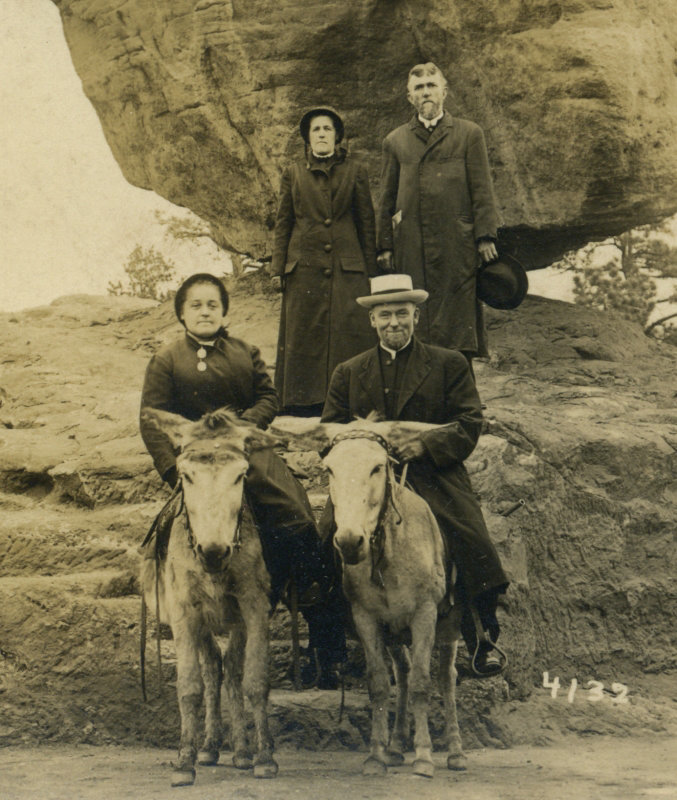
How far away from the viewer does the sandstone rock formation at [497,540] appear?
7199mm

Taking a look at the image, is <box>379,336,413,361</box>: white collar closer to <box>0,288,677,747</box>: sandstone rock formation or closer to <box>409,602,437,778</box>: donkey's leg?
<box>0,288,677,747</box>: sandstone rock formation

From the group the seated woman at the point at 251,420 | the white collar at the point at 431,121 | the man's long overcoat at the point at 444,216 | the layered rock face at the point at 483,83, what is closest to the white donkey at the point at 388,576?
the seated woman at the point at 251,420

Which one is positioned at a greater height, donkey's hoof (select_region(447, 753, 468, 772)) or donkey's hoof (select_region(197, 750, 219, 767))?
donkey's hoof (select_region(197, 750, 219, 767))

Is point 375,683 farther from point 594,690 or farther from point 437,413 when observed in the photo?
point 594,690

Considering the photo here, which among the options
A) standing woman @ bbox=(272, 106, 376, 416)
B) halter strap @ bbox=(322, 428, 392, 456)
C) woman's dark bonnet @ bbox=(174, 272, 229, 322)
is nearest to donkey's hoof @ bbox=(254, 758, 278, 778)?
halter strap @ bbox=(322, 428, 392, 456)

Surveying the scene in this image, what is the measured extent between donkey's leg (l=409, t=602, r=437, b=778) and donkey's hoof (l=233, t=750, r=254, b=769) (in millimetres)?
794

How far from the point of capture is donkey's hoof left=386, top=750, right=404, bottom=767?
5.96m

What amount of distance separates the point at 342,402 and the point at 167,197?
23.0ft

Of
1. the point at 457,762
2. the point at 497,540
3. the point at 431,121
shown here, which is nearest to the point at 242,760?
the point at 457,762

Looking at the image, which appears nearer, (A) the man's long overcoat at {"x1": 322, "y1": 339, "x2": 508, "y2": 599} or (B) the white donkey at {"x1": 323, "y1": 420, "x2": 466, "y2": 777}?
(B) the white donkey at {"x1": 323, "y1": 420, "x2": 466, "y2": 777}

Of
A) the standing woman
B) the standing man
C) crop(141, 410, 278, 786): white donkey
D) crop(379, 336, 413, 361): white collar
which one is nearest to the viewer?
crop(141, 410, 278, 786): white donkey

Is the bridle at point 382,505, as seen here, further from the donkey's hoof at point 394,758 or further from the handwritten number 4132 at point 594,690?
the handwritten number 4132 at point 594,690

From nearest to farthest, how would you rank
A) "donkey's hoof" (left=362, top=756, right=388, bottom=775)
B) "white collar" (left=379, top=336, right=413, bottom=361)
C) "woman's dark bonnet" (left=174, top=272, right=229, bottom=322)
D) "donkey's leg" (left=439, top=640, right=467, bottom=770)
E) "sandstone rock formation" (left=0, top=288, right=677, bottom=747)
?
"donkey's hoof" (left=362, top=756, right=388, bottom=775), "donkey's leg" (left=439, top=640, right=467, bottom=770), "woman's dark bonnet" (left=174, top=272, right=229, bottom=322), "white collar" (left=379, top=336, right=413, bottom=361), "sandstone rock formation" (left=0, top=288, right=677, bottom=747)

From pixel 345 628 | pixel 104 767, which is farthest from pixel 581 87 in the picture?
pixel 104 767
